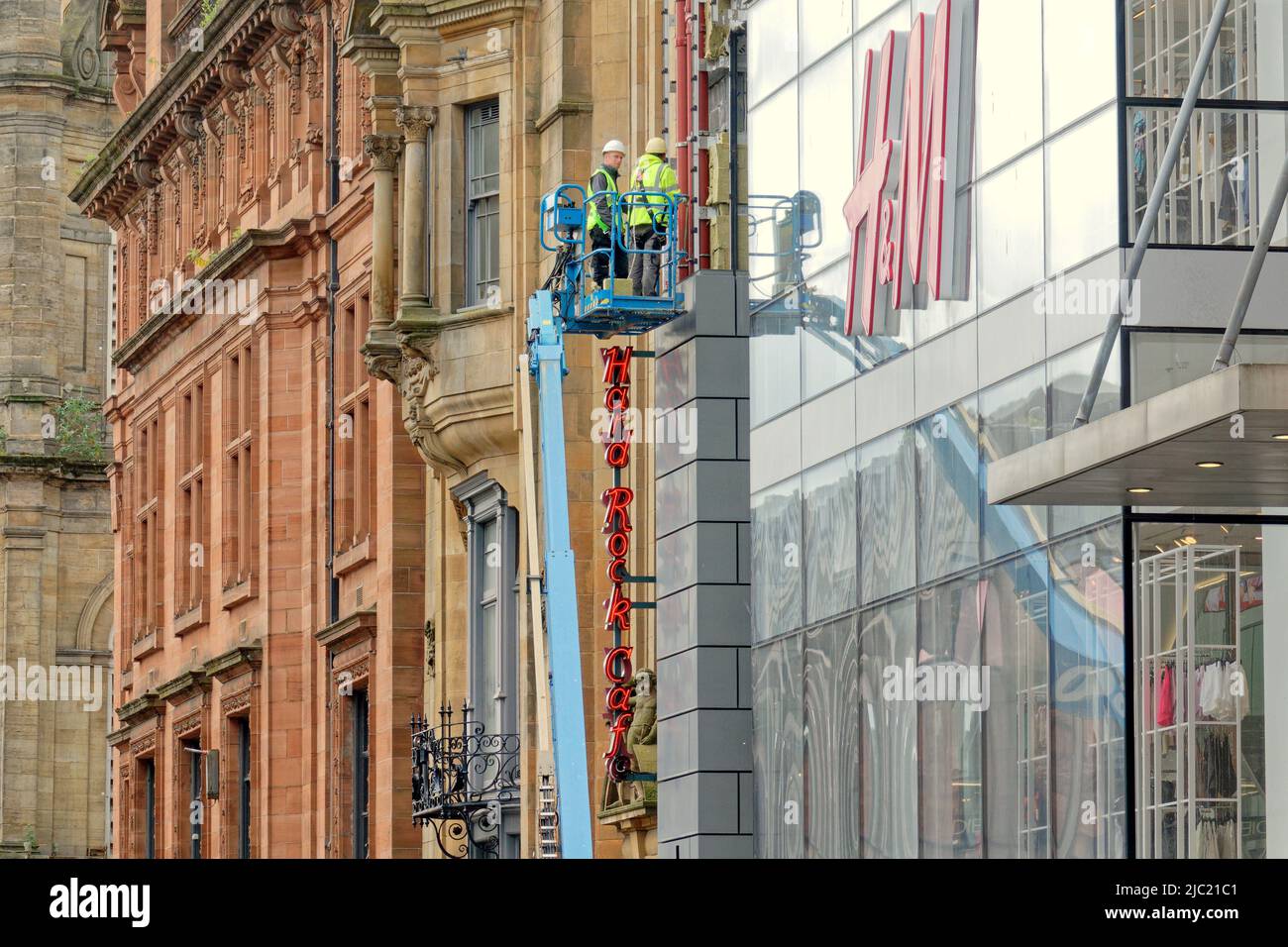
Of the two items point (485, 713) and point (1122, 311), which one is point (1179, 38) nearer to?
point (1122, 311)

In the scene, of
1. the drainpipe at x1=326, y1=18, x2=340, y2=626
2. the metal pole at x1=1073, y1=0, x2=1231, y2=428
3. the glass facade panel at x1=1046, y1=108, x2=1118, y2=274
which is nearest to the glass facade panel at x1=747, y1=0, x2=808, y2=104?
the glass facade panel at x1=1046, y1=108, x2=1118, y2=274

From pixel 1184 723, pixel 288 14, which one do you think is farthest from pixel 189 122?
pixel 1184 723

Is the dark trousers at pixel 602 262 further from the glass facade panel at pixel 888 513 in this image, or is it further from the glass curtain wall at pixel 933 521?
the glass facade panel at pixel 888 513

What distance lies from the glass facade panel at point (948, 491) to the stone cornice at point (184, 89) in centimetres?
2972

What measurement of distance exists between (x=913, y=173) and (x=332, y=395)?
25.4m

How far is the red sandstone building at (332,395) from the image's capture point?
127ft

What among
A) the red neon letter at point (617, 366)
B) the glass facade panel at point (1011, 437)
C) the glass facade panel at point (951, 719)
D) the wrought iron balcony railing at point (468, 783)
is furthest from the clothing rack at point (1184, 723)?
the wrought iron balcony railing at point (468, 783)

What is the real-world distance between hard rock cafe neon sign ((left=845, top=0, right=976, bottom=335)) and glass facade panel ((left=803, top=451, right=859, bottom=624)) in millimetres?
1428

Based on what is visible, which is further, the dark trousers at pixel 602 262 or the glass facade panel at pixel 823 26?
the dark trousers at pixel 602 262

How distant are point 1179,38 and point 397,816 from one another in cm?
2588

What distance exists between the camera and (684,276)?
1320 inches
